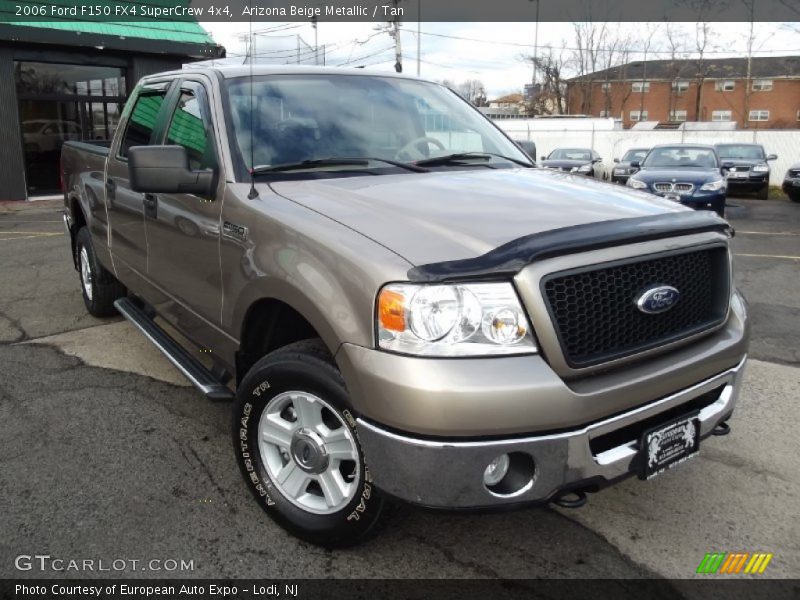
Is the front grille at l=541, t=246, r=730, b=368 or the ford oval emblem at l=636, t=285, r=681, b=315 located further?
the ford oval emblem at l=636, t=285, r=681, b=315

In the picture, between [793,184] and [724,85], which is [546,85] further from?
[793,184]

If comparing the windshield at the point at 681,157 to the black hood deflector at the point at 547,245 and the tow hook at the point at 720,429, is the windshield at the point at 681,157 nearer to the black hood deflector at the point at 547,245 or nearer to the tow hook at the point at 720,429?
the tow hook at the point at 720,429

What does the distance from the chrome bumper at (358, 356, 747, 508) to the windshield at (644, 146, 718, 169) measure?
13476 millimetres

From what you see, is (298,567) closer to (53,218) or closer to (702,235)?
(702,235)

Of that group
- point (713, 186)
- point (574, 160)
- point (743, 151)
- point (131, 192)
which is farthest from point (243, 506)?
point (743, 151)

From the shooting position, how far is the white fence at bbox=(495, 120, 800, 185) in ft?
84.8

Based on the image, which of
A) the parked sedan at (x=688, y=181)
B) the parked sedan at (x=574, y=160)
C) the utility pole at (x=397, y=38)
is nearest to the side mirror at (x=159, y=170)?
the parked sedan at (x=688, y=181)

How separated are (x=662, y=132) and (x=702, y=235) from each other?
28998mm

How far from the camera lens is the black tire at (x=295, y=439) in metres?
2.42

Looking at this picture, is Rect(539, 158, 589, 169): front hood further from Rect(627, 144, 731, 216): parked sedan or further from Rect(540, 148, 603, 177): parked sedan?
Rect(627, 144, 731, 216): parked sedan

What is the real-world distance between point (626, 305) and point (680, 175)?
11.8 metres

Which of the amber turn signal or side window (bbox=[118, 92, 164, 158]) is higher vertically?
side window (bbox=[118, 92, 164, 158])

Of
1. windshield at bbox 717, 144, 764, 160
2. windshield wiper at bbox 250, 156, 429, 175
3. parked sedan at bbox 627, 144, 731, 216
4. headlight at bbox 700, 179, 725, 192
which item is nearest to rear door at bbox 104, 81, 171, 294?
windshield wiper at bbox 250, 156, 429, 175

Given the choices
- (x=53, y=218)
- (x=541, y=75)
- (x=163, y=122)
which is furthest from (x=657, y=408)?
(x=541, y=75)
